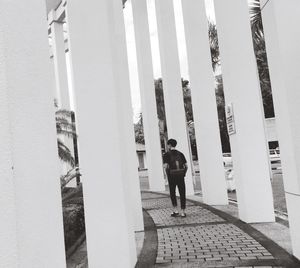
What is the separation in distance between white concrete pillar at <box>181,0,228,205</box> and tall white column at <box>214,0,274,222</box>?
2.99 meters

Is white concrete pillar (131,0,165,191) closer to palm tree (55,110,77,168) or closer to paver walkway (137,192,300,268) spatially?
palm tree (55,110,77,168)

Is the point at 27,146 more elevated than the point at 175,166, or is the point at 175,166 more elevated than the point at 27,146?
the point at 27,146

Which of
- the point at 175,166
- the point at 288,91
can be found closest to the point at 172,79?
the point at 175,166

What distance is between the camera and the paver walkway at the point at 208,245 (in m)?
5.05

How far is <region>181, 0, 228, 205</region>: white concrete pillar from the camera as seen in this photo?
11.0m

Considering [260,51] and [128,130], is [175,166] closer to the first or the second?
[128,130]

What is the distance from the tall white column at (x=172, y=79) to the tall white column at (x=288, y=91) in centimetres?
910

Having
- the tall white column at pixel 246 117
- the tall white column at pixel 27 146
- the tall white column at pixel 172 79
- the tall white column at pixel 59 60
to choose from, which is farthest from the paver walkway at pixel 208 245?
the tall white column at pixel 59 60

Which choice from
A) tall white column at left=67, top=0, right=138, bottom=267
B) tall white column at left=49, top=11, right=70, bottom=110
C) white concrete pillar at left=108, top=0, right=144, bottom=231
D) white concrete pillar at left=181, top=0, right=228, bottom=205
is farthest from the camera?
tall white column at left=49, top=11, right=70, bottom=110

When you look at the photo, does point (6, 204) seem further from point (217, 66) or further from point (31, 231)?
point (217, 66)

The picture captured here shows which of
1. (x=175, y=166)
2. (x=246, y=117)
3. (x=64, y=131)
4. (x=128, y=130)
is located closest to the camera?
(x=246, y=117)

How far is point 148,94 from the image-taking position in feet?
56.4

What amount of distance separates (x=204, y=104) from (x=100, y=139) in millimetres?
6673

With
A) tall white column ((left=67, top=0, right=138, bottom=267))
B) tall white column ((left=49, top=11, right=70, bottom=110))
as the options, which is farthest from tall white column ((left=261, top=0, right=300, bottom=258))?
tall white column ((left=49, top=11, right=70, bottom=110))
